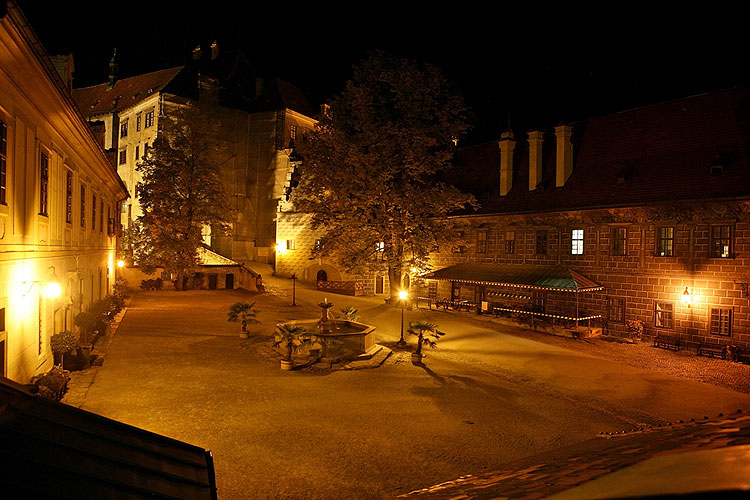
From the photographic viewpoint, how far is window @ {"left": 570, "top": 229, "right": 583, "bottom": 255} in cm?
2631

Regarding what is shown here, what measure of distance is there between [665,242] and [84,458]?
2448cm

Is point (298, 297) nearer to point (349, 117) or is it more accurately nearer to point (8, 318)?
point (349, 117)

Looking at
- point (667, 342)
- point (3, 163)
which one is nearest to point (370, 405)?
point (3, 163)

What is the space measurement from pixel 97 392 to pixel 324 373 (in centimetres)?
641

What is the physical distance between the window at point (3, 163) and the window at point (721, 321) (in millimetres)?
24157

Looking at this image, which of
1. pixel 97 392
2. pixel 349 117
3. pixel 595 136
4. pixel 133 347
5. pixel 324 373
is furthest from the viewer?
pixel 349 117

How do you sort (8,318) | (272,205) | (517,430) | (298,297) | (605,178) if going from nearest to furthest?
(8,318) → (517,430) → (605,178) → (298,297) → (272,205)

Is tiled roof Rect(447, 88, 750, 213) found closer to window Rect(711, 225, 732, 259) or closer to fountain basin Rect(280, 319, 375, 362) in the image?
window Rect(711, 225, 732, 259)

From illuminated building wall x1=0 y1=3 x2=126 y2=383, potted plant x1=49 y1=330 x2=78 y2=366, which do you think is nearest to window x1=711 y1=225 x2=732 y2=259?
illuminated building wall x1=0 y1=3 x2=126 y2=383

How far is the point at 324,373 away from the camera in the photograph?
Answer: 1636 cm

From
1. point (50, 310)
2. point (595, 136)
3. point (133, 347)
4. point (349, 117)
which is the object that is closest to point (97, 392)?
point (50, 310)

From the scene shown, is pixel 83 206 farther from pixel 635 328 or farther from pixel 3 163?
pixel 635 328

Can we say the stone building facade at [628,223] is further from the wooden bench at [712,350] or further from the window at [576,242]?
the wooden bench at [712,350]

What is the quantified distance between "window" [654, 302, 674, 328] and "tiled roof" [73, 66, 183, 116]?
2017 inches
